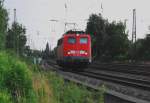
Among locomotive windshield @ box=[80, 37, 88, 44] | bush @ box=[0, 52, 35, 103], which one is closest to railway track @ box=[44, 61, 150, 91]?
locomotive windshield @ box=[80, 37, 88, 44]

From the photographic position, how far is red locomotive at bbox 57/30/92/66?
131 ft

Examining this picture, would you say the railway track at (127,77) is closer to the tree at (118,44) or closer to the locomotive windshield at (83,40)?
the locomotive windshield at (83,40)

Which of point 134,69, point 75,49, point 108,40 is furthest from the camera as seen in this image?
point 108,40

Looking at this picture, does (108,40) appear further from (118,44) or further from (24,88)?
(24,88)

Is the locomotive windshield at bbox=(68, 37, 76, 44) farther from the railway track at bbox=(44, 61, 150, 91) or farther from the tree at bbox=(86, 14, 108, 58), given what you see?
the tree at bbox=(86, 14, 108, 58)

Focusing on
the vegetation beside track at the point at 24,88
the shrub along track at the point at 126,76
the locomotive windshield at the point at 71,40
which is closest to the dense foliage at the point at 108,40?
the locomotive windshield at the point at 71,40

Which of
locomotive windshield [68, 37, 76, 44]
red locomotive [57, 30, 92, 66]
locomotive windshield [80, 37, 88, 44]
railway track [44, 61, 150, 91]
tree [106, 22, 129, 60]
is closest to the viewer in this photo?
railway track [44, 61, 150, 91]

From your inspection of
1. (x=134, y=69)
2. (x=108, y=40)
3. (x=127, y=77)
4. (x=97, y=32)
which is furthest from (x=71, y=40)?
(x=97, y=32)

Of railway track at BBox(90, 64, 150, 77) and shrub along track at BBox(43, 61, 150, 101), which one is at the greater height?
railway track at BBox(90, 64, 150, 77)

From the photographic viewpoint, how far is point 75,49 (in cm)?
4044

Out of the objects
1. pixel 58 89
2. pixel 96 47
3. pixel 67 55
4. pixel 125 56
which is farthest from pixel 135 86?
pixel 96 47

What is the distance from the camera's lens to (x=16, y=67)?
36.9 feet

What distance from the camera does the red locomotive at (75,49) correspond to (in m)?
39.8

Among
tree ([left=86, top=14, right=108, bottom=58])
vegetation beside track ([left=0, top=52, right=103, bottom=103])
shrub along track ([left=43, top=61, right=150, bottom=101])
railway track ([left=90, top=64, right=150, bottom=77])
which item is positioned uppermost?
tree ([left=86, top=14, right=108, bottom=58])
